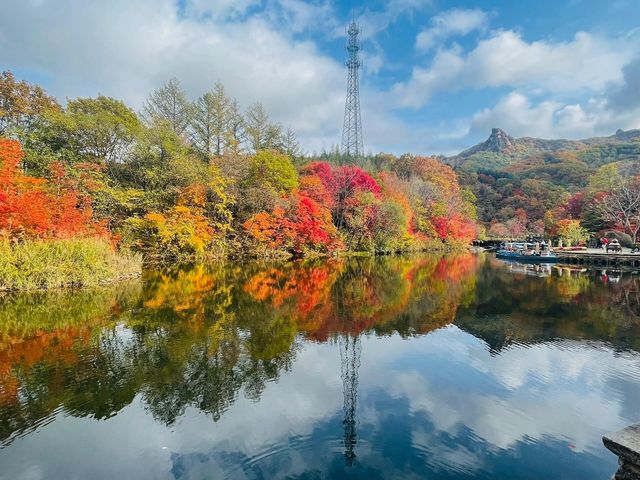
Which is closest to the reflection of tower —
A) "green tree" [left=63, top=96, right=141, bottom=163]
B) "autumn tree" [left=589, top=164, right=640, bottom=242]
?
"green tree" [left=63, top=96, right=141, bottom=163]

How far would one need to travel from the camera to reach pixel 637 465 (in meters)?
2.76

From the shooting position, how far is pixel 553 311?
39.9 ft

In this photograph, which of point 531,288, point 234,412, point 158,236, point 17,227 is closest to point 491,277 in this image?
point 531,288

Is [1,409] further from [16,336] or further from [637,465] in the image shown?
[637,465]

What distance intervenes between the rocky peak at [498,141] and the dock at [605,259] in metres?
107

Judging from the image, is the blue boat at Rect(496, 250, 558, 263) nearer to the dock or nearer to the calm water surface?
the dock

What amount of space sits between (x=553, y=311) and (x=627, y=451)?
10.9 metres

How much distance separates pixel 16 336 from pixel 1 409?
12.9ft

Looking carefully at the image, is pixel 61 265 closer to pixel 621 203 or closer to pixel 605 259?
pixel 605 259

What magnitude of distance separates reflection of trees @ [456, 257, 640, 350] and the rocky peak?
118484mm

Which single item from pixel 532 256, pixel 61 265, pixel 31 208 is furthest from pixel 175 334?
pixel 532 256

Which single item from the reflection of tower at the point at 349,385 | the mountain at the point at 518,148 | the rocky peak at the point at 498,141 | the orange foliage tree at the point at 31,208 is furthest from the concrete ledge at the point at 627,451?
the rocky peak at the point at 498,141

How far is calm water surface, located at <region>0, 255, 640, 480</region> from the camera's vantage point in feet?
14.0

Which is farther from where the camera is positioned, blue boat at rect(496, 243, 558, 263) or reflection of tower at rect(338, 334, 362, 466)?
blue boat at rect(496, 243, 558, 263)
